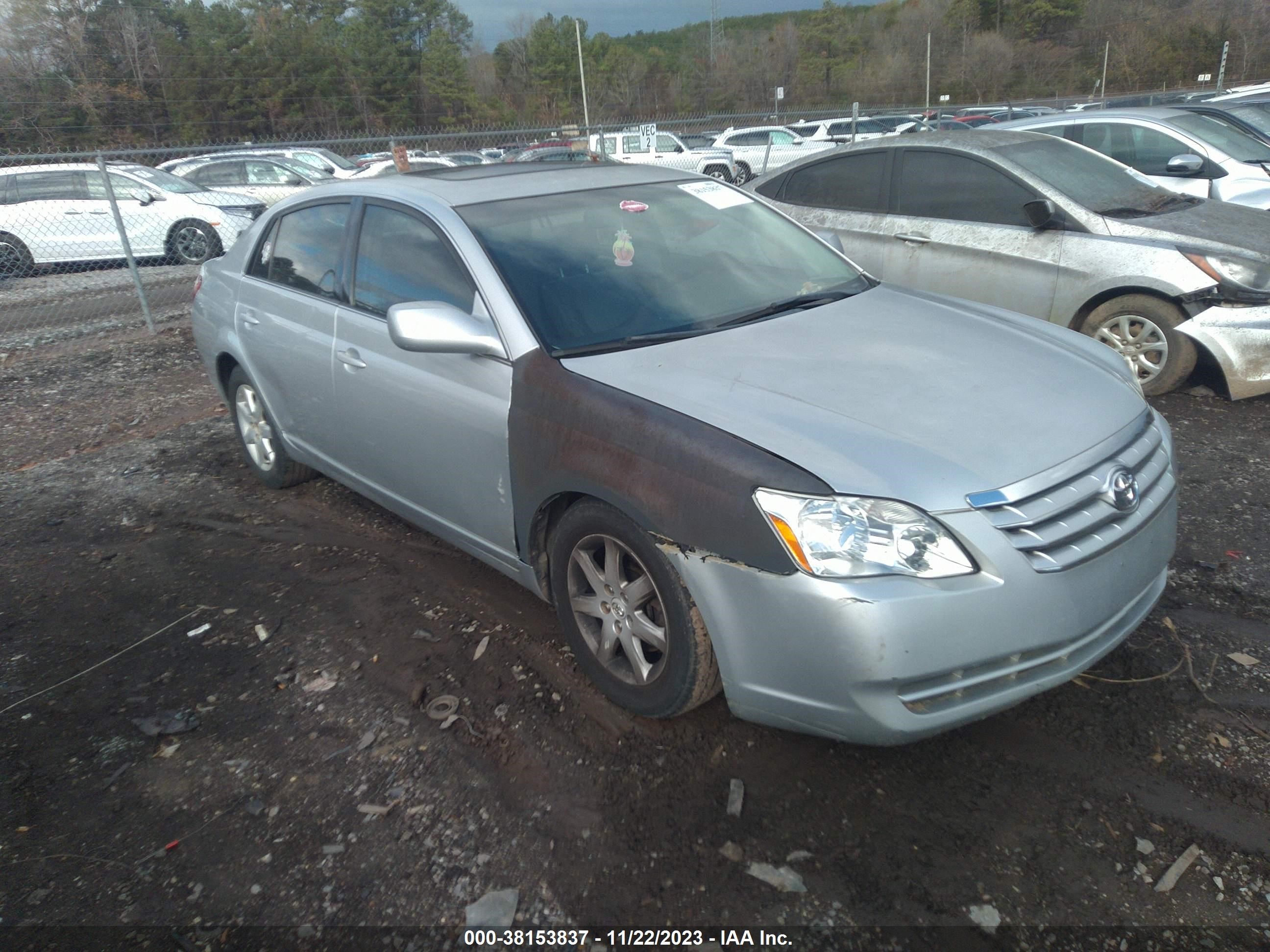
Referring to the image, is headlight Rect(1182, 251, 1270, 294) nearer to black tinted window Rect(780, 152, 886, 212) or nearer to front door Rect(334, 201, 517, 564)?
black tinted window Rect(780, 152, 886, 212)

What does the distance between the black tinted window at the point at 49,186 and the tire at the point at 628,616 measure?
13886mm

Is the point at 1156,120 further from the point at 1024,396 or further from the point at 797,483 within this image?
the point at 797,483

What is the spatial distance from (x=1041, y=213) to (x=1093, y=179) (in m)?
0.84

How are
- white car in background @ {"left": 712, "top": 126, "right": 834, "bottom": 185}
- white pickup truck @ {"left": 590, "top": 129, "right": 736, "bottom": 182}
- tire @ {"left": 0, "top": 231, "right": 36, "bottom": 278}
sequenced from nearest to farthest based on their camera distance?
tire @ {"left": 0, "top": 231, "right": 36, "bottom": 278}
white pickup truck @ {"left": 590, "top": 129, "right": 736, "bottom": 182}
white car in background @ {"left": 712, "top": 126, "right": 834, "bottom": 185}

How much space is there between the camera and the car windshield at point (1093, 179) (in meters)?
6.10

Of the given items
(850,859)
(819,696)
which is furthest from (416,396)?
(850,859)

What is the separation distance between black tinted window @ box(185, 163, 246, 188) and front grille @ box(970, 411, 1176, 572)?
17.9 meters

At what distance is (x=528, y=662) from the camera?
3445 millimetres

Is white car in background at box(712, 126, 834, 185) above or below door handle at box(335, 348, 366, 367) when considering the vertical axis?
below

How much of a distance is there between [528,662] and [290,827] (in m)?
1.02

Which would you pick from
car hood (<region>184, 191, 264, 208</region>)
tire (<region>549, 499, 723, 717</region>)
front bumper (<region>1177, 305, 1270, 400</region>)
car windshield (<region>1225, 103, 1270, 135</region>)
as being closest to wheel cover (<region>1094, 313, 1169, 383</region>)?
front bumper (<region>1177, 305, 1270, 400</region>)

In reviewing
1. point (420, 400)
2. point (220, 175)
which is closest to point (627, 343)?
point (420, 400)

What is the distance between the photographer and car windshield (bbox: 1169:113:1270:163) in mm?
9438

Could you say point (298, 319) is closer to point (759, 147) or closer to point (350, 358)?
point (350, 358)
